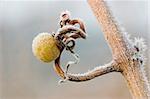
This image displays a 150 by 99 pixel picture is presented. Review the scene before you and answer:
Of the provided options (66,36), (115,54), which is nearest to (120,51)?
(115,54)

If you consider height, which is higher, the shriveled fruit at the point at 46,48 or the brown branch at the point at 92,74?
the shriveled fruit at the point at 46,48

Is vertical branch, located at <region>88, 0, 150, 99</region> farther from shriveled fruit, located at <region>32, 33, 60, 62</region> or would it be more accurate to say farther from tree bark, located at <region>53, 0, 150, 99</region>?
shriveled fruit, located at <region>32, 33, 60, 62</region>

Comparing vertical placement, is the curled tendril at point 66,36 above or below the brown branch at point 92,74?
above

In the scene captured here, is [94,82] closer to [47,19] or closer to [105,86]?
[105,86]

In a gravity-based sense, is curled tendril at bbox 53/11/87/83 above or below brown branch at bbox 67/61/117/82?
above

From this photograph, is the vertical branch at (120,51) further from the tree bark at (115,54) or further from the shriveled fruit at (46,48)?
the shriveled fruit at (46,48)

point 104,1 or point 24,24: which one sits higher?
point 24,24

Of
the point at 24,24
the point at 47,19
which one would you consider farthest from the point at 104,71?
the point at 24,24

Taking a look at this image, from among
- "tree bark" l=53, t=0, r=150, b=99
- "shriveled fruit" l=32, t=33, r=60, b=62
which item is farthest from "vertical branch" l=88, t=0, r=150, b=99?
"shriveled fruit" l=32, t=33, r=60, b=62

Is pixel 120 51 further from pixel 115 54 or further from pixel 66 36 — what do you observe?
pixel 66 36

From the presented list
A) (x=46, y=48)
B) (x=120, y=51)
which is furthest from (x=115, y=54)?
(x=46, y=48)

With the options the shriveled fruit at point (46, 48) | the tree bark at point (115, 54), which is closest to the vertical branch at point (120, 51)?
the tree bark at point (115, 54)
